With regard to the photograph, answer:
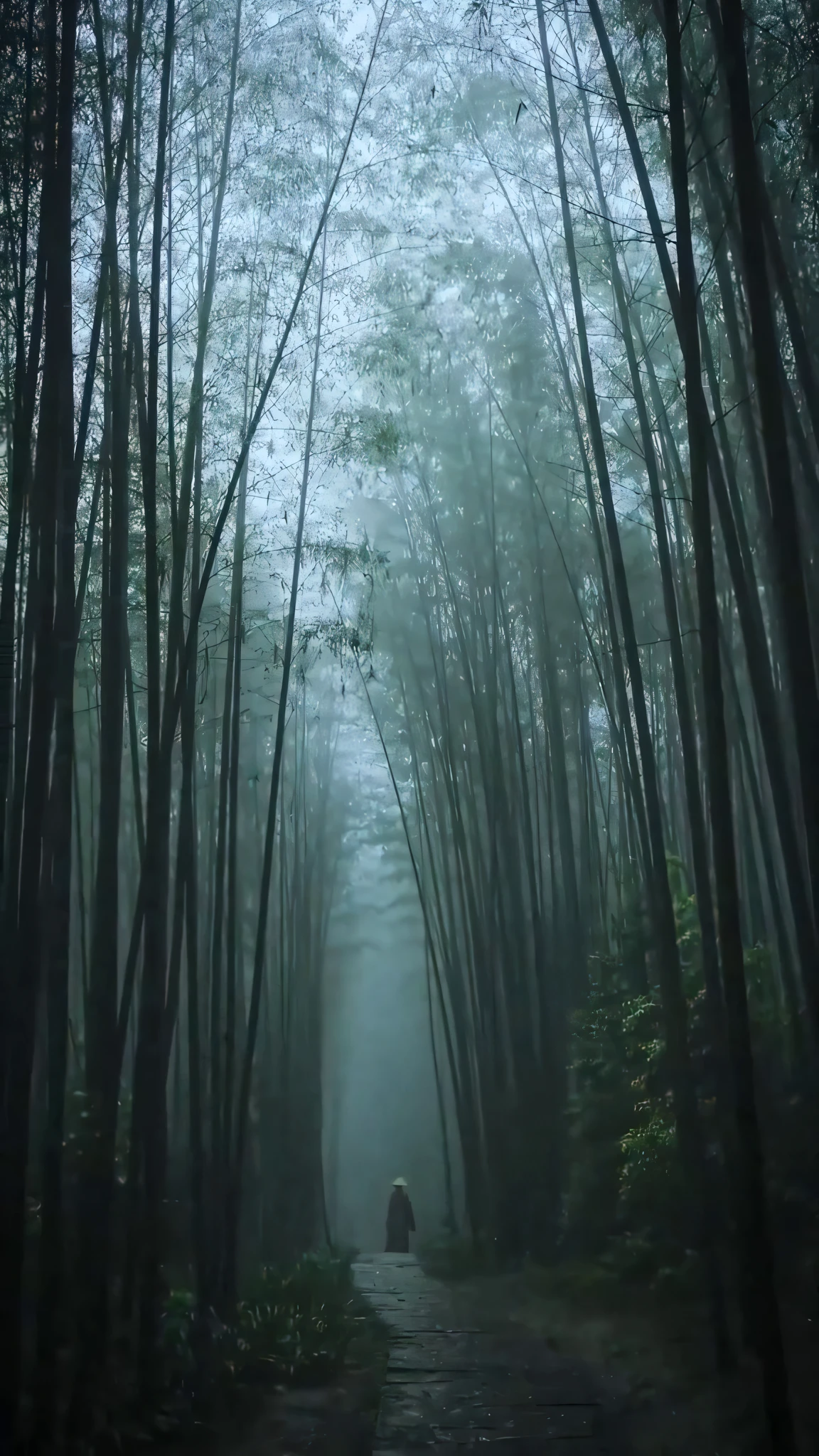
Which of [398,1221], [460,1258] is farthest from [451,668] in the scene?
[398,1221]

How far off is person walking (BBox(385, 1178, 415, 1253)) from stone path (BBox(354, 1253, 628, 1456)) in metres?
4.63

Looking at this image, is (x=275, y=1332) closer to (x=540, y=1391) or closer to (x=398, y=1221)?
(x=540, y=1391)

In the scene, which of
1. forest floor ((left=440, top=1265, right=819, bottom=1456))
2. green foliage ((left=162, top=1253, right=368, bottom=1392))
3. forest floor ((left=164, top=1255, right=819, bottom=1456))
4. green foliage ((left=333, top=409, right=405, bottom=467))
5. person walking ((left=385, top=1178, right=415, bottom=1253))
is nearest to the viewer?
forest floor ((left=440, top=1265, right=819, bottom=1456))

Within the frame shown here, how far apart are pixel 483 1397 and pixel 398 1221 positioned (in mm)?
6459

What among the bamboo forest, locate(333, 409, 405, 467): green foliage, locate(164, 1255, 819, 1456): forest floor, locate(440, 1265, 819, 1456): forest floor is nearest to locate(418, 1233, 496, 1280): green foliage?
the bamboo forest

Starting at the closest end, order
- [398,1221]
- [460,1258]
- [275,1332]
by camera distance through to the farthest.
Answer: [275,1332] → [460,1258] → [398,1221]

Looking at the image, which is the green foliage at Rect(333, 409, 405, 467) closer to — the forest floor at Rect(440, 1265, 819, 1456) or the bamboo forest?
the bamboo forest

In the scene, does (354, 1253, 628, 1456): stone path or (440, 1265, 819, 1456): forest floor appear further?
(354, 1253, 628, 1456): stone path

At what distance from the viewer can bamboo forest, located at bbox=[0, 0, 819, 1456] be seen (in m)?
3.13

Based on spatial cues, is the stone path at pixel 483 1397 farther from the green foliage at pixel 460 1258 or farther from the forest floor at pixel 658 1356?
the green foliage at pixel 460 1258

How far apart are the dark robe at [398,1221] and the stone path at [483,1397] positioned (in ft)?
15.2

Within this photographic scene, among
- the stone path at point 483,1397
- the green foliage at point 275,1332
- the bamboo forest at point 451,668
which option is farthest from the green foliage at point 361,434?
the stone path at point 483,1397

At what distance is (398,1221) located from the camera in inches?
382

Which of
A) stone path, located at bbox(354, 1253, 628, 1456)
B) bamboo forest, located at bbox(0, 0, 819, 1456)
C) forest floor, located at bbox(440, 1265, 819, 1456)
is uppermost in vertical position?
bamboo forest, located at bbox(0, 0, 819, 1456)
